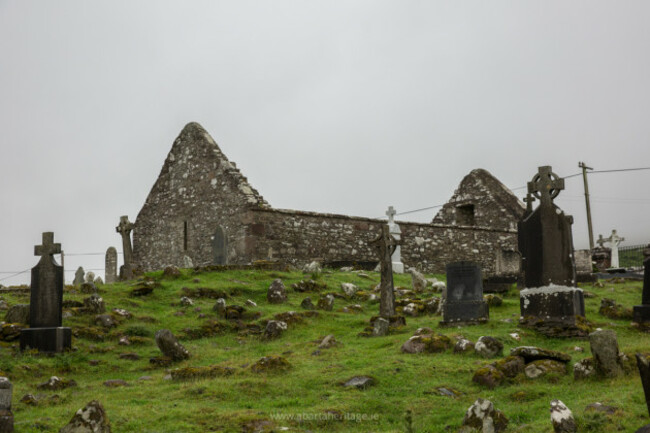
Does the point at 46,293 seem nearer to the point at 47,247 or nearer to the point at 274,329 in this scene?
the point at 47,247

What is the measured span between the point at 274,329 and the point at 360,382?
15.2 ft

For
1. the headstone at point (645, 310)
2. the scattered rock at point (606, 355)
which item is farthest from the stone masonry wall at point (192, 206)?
the scattered rock at point (606, 355)

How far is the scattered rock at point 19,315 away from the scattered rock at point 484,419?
9459 millimetres

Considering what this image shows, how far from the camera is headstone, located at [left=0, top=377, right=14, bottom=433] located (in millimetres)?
6965

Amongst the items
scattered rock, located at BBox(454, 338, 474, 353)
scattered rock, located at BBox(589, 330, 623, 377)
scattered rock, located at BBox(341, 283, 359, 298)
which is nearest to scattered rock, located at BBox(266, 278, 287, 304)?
scattered rock, located at BBox(341, 283, 359, 298)

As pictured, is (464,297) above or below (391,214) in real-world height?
below

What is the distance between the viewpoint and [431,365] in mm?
9445

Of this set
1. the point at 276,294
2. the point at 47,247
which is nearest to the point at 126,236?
the point at 276,294

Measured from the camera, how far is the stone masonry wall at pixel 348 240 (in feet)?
71.4

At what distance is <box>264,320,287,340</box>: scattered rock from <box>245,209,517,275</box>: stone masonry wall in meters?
8.24

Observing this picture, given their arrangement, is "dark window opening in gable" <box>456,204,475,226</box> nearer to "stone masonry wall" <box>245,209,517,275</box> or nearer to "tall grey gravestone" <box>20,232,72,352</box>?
"stone masonry wall" <box>245,209,517,275</box>

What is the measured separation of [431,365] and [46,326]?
686 centimetres

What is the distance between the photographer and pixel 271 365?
388 inches

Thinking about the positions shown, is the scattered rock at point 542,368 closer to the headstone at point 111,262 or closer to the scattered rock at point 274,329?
the scattered rock at point 274,329
